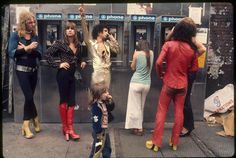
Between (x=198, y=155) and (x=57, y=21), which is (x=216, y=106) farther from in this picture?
(x=57, y=21)

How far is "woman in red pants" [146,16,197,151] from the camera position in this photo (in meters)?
4.29

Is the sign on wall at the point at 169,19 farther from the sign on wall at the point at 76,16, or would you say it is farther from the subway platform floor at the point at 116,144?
the subway platform floor at the point at 116,144

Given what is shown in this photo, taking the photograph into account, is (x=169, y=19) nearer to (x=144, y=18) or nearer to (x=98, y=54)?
(x=144, y=18)

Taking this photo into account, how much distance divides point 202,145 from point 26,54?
256 cm

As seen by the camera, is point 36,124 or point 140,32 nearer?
point 36,124

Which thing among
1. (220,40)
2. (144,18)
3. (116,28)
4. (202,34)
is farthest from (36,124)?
(220,40)

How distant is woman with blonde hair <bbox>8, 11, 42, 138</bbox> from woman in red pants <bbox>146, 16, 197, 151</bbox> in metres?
1.65

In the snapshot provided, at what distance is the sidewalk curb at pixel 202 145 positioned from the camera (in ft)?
14.5

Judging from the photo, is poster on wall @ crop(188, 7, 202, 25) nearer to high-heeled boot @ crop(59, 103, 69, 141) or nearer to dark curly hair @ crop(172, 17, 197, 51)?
dark curly hair @ crop(172, 17, 197, 51)

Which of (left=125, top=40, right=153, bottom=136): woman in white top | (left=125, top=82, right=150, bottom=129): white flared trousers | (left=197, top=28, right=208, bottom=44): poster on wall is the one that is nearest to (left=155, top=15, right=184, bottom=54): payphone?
(left=197, top=28, right=208, bottom=44): poster on wall

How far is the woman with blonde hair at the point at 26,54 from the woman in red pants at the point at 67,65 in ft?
0.71

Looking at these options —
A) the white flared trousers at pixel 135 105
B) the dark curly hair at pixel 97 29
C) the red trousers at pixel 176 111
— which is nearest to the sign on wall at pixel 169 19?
the dark curly hair at pixel 97 29

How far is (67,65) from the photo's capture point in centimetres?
475

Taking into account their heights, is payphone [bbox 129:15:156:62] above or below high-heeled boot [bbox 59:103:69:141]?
above
